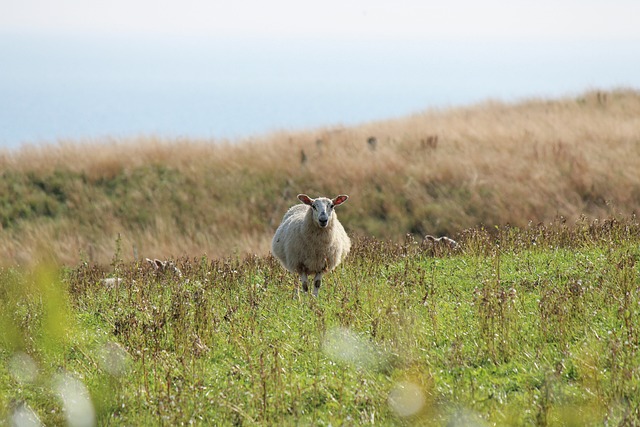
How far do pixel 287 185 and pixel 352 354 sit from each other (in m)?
16.4

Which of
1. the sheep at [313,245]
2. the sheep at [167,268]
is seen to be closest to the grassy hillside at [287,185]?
the sheep at [167,268]

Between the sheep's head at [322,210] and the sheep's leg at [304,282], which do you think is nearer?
the sheep's head at [322,210]

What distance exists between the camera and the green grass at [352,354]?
6.38 m

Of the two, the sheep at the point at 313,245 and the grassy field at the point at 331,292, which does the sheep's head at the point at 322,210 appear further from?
the grassy field at the point at 331,292

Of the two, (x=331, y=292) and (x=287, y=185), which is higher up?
(x=331, y=292)

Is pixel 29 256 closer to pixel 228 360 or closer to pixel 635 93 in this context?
pixel 228 360

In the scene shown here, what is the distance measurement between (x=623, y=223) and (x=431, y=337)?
22.9ft

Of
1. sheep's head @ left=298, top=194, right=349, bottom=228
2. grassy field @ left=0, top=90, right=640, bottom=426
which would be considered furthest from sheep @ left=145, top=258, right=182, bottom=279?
sheep's head @ left=298, top=194, right=349, bottom=228

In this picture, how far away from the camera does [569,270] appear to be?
35.9 feet

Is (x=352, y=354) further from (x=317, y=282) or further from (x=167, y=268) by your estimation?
(x=167, y=268)

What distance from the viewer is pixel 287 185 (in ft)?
78.8

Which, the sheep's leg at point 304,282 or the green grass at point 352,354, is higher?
the green grass at point 352,354

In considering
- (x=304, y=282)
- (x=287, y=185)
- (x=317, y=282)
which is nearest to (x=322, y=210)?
(x=317, y=282)

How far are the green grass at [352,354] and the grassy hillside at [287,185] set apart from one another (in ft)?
29.0
